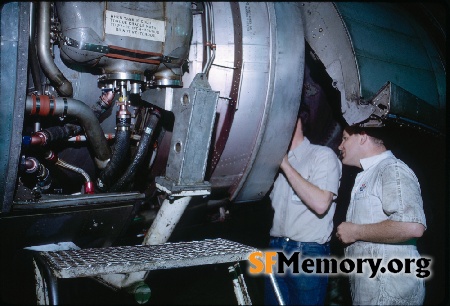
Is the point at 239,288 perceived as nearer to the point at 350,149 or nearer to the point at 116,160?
the point at 116,160

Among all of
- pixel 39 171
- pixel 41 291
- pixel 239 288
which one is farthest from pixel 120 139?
pixel 239 288

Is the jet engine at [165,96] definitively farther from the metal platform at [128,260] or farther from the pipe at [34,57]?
the metal platform at [128,260]

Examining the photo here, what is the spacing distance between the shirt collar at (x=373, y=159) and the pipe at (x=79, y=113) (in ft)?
6.20

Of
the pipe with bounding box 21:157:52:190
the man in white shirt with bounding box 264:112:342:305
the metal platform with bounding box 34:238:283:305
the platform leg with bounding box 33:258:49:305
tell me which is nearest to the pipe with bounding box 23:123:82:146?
the pipe with bounding box 21:157:52:190

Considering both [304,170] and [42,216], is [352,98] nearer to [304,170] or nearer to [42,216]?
[304,170]

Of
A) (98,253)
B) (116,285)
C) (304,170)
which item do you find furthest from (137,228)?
(304,170)

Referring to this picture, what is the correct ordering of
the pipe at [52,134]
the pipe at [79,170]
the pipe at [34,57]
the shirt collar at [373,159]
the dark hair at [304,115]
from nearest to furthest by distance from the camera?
the pipe at [34,57], the pipe at [52,134], the pipe at [79,170], the shirt collar at [373,159], the dark hair at [304,115]

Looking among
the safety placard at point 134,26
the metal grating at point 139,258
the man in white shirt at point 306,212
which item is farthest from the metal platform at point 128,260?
the safety placard at point 134,26

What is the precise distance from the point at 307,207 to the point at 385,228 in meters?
0.67

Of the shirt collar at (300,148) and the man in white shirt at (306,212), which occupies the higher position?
the shirt collar at (300,148)

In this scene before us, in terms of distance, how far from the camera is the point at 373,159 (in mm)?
2648

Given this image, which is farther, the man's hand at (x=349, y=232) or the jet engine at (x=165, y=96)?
the man's hand at (x=349, y=232)

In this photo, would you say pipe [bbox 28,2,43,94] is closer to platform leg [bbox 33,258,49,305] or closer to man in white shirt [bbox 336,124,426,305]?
platform leg [bbox 33,258,49,305]

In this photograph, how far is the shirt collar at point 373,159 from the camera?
2.62 m
